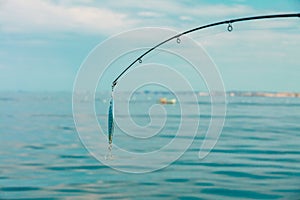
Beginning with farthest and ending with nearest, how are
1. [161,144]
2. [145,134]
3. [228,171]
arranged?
[145,134] → [161,144] → [228,171]

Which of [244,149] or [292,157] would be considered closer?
[292,157]

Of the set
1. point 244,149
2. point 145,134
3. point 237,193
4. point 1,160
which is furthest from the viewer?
point 145,134

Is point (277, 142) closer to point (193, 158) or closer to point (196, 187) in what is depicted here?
point (193, 158)

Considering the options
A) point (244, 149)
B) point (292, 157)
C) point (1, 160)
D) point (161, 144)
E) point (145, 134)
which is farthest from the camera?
Answer: point (145, 134)

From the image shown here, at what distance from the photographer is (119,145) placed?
87.8 feet

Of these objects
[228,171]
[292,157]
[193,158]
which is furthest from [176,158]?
[292,157]

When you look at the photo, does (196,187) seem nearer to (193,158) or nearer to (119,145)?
(193,158)

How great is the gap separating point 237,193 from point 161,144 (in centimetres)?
1325

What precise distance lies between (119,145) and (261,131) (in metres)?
13.8

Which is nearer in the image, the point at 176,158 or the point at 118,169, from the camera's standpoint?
the point at 118,169

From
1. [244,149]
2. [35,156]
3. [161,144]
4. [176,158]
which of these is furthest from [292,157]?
[35,156]

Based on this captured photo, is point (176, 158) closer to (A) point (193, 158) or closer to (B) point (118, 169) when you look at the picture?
(A) point (193, 158)

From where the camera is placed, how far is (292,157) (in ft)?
73.7

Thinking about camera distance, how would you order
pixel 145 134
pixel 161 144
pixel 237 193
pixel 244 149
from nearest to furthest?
pixel 237 193 < pixel 244 149 < pixel 161 144 < pixel 145 134
